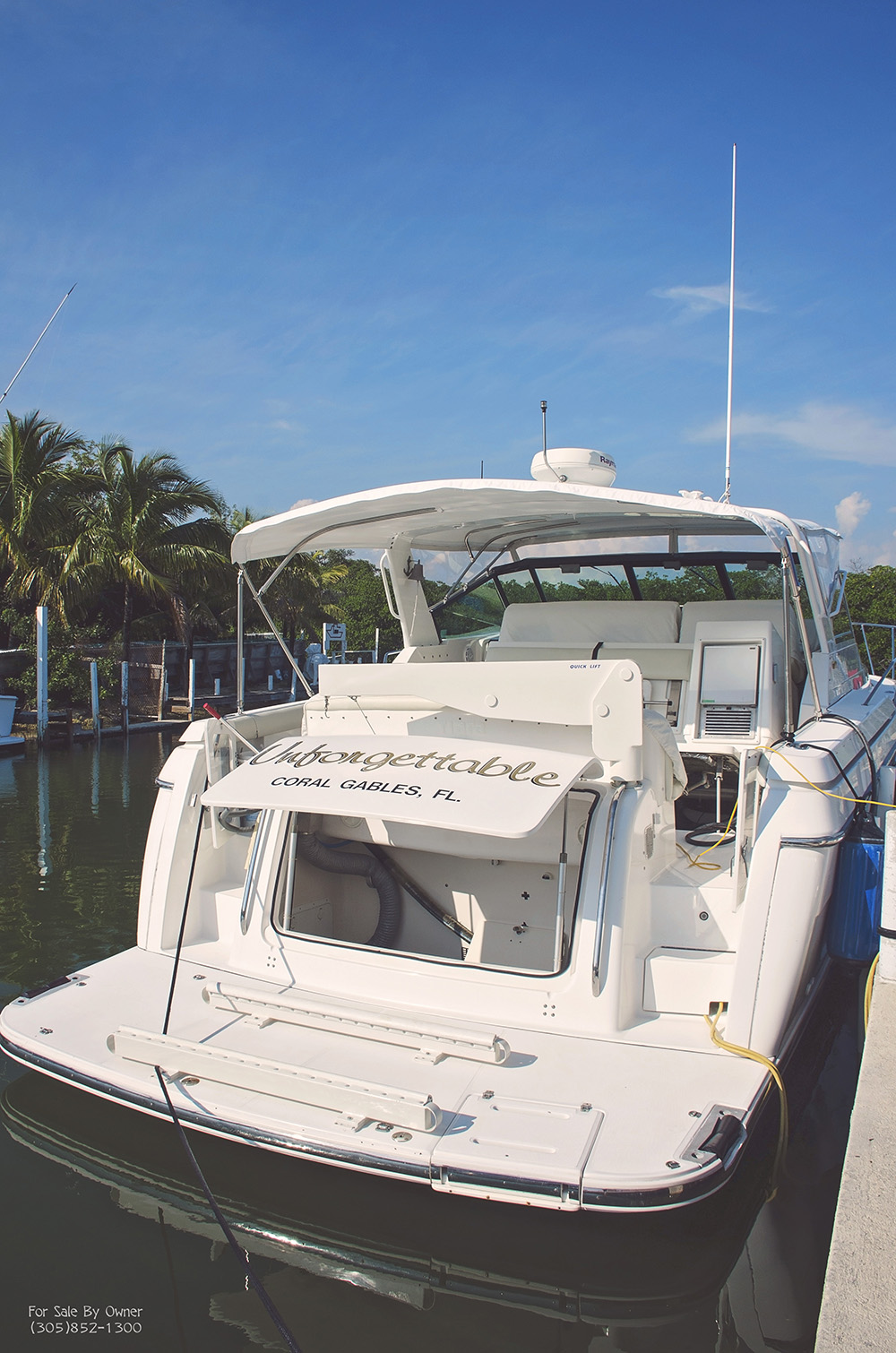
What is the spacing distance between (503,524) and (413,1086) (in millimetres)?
3856

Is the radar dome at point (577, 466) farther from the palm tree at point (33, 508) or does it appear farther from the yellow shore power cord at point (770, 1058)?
the palm tree at point (33, 508)

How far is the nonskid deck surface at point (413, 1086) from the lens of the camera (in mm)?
2771

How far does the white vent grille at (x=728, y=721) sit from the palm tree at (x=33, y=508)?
16.6 m

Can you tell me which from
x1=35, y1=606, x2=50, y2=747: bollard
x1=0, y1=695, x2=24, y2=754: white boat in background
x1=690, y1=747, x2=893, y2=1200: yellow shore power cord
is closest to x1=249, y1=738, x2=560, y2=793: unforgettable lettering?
x1=690, y1=747, x2=893, y2=1200: yellow shore power cord

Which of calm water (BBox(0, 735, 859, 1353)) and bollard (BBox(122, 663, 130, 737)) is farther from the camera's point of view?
bollard (BBox(122, 663, 130, 737))

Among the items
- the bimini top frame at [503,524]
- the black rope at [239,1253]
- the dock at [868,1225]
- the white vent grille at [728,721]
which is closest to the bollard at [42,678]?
the bimini top frame at [503,524]

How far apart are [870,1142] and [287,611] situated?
71.4 ft

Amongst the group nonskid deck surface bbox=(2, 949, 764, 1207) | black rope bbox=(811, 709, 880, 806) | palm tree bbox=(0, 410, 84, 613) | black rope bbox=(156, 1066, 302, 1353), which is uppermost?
palm tree bbox=(0, 410, 84, 613)

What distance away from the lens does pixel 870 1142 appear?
104 inches

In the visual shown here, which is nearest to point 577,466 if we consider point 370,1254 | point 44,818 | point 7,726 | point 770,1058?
point 770,1058

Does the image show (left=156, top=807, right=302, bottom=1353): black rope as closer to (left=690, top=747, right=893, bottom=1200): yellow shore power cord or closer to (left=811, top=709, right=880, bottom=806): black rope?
(left=690, top=747, right=893, bottom=1200): yellow shore power cord

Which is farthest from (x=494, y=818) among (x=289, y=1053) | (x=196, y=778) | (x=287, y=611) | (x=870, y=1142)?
(x=287, y=611)

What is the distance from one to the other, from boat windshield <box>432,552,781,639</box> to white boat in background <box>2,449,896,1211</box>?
127cm

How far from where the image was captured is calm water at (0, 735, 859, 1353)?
2736 mm
